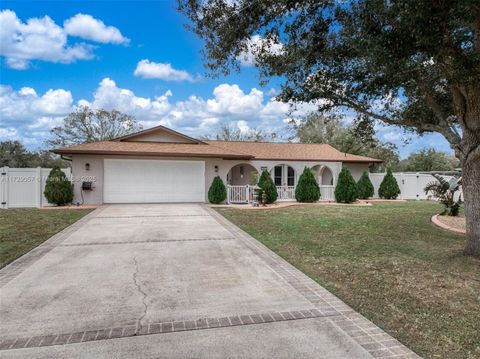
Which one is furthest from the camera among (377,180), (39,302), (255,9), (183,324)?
(377,180)

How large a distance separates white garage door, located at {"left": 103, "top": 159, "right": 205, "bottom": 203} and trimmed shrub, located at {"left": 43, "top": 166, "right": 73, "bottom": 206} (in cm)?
175

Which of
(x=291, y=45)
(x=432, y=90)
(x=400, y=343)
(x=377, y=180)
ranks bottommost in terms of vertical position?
(x=400, y=343)

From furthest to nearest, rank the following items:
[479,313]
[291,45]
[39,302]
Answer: [291,45], [39,302], [479,313]

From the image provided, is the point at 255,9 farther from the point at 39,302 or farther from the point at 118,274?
the point at 39,302

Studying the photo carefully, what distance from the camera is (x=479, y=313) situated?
13.1ft

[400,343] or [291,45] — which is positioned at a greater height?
[291,45]

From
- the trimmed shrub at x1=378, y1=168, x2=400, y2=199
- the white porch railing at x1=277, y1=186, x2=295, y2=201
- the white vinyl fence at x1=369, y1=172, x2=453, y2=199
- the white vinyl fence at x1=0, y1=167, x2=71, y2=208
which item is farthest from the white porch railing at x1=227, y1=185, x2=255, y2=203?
the white vinyl fence at x1=0, y1=167, x2=71, y2=208

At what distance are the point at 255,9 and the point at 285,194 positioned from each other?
1341 centimetres

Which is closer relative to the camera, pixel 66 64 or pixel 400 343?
pixel 400 343

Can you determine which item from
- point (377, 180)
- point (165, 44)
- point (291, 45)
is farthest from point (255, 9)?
point (377, 180)

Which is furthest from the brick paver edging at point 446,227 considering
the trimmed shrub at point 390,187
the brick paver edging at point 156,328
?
the trimmed shrub at point 390,187

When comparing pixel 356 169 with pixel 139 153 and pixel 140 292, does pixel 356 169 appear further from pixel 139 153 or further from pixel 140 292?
pixel 140 292

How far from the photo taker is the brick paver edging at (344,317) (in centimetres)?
319

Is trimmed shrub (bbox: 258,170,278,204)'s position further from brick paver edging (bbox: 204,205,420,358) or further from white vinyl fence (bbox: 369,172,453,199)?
brick paver edging (bbox: 204,205,420,358)
